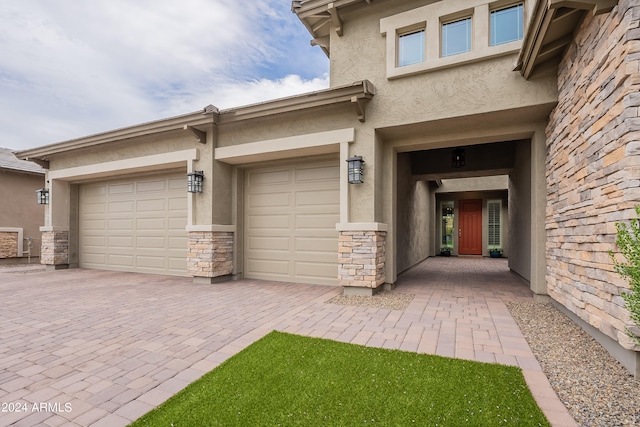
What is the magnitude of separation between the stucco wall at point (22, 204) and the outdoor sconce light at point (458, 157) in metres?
14.9

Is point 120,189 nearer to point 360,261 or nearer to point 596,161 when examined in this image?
point 360,261

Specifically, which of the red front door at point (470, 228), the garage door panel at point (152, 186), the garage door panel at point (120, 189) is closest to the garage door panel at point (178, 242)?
the garage door panel at point (152, 186)

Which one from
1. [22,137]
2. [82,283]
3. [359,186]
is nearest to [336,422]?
[359,186]

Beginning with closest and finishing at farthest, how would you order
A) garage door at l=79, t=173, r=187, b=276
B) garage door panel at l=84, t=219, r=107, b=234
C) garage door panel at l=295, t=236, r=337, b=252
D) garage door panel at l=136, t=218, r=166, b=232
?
garage door panel at l=295, t=236, r=337, b=252 → garage door at l=79, t=173, r=187, b=276 → garage door panel at l=136, t=218, r=166, b=232 → garage door panel at l=84, t=219, r=107, b=234

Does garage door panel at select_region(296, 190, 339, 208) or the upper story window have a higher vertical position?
the upper story window

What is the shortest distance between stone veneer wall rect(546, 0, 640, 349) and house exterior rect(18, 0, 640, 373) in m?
0.02

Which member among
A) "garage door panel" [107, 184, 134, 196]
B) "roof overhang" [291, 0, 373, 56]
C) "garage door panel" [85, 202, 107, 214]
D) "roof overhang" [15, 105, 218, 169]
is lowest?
"garage door panel" [85, 202, 107, 214]

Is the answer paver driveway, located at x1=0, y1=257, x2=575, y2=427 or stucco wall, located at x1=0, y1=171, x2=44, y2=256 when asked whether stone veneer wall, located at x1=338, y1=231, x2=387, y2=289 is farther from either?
stucco wall, located at x1=0, y1=171, x2=44, y2=256

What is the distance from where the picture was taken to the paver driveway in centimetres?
209

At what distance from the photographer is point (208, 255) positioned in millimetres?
6305

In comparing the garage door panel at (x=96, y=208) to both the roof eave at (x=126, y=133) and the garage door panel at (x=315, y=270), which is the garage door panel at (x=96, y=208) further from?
the garage door panel at (x=315, y=270)

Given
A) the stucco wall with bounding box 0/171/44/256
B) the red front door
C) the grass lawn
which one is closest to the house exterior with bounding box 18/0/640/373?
the grass lawn

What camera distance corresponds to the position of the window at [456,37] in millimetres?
4902

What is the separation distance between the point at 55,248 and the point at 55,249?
0.10 feet
